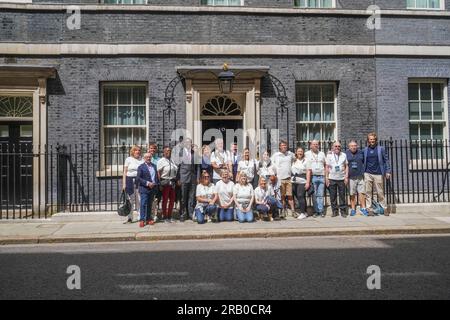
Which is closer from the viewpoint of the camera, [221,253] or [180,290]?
[180,290]

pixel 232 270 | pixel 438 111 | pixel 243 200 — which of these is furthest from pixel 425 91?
pixel 232 270

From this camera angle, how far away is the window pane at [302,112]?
40.1ft

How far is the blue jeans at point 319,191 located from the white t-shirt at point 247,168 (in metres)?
1.59

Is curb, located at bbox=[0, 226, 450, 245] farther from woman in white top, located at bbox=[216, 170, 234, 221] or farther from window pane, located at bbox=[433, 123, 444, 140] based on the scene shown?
window pane, located at bbox=[433, 123, 444, 140]

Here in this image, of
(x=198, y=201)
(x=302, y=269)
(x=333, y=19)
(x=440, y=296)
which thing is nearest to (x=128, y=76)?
(x=198, y=201)

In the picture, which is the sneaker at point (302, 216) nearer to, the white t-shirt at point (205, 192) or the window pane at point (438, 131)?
the white t-shirt at point (205, 192)

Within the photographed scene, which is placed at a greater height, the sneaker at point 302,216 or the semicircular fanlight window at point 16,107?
the semicircular fanlight window at point 16,107

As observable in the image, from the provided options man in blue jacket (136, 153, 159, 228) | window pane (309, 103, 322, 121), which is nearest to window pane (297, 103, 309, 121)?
window pane (309, 103, 322, 121)

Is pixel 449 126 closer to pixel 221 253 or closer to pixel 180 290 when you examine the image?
pixel 221 253

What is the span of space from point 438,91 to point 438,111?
64 centimetres

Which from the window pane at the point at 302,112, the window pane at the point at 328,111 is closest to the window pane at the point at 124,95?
the window pane at the point at 302,112

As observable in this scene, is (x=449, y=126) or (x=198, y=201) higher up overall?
(x=449, y=126)

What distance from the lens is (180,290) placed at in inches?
184
